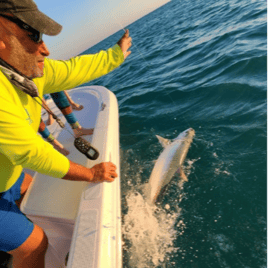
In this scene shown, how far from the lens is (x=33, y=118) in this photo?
194 centimetres

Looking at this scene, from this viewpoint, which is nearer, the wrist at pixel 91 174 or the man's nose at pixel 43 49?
the man's nose at pixel 43 49

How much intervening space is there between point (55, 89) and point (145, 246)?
2128 millimetres

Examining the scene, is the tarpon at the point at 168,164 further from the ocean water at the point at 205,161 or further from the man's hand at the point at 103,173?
the man's hand at the point at 103,173

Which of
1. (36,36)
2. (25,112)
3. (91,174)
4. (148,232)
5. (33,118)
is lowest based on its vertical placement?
(148,232)

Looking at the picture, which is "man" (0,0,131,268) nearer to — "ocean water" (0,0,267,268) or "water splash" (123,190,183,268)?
"water splash" (123,190,183,268)

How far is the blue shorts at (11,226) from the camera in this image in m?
1.71

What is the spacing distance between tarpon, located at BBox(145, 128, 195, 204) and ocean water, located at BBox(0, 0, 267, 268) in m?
0.12

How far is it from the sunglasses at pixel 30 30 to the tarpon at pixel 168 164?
239cm

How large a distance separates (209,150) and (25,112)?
2.94m

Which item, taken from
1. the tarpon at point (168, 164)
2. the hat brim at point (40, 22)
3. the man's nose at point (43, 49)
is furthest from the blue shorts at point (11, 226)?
the tarpon at point (168, 164)

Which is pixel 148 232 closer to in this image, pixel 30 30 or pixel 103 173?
pixel 103 173

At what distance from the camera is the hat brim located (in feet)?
4.48

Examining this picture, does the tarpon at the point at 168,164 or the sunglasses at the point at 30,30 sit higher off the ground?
the sunglasses at the point at 30,30

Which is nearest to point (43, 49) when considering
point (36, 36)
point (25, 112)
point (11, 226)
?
point (36, 36)
